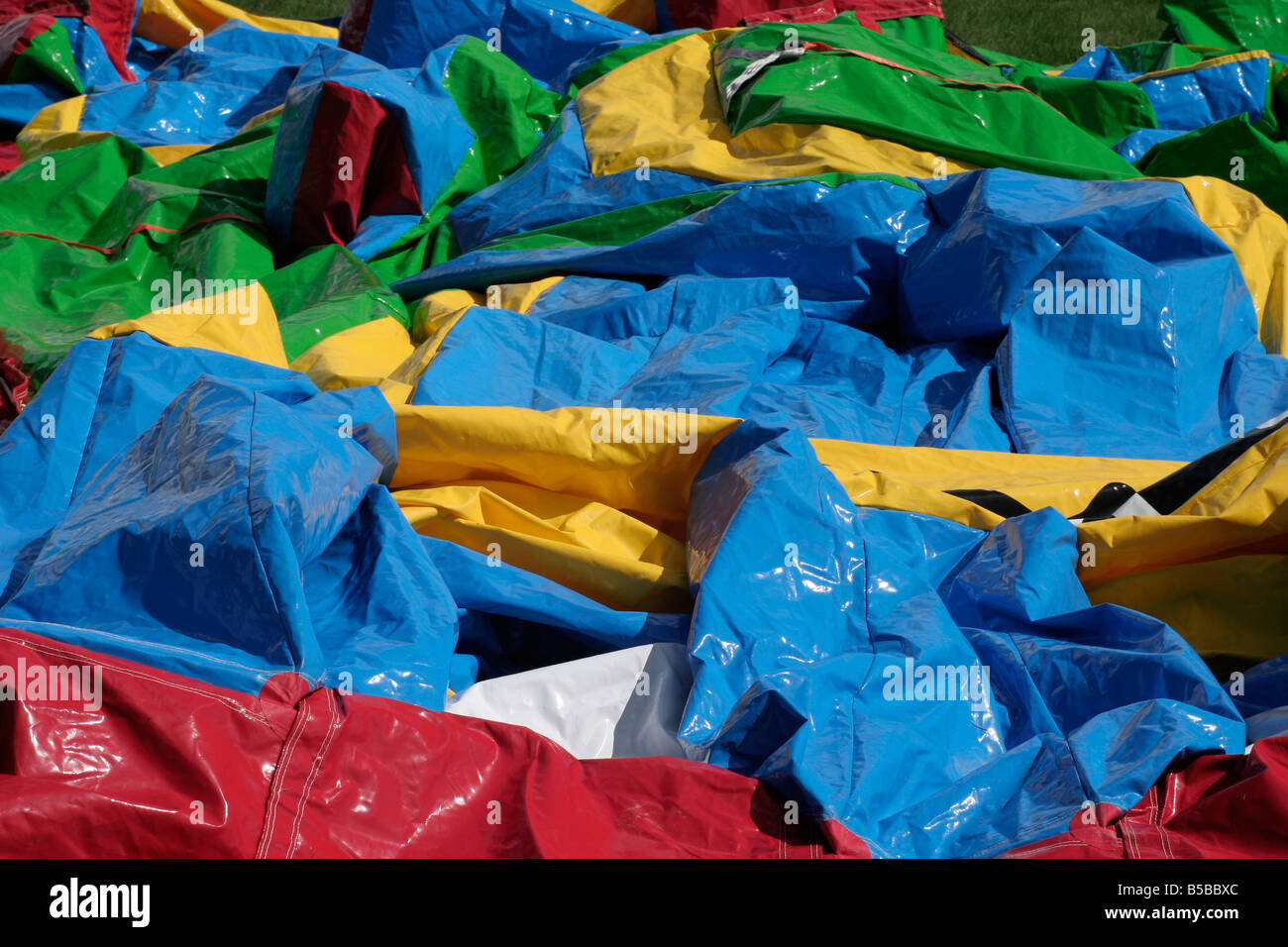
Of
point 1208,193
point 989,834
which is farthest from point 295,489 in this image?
point 1208,193

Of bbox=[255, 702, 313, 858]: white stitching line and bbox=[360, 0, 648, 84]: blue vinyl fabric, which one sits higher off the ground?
bbox=[360, 0, 648, 84]: blue vinyl fabric

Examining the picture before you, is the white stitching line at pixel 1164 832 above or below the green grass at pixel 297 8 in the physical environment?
below

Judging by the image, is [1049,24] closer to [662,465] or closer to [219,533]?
[662,465]

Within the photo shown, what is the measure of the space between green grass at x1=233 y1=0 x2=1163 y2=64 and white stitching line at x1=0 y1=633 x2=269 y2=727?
3.97m

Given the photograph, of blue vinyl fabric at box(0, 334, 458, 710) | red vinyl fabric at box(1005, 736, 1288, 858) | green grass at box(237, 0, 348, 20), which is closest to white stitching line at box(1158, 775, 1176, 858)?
red vinyl fabric at box(1005, 736, 1288, 858)

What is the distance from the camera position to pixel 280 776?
110 centimetres

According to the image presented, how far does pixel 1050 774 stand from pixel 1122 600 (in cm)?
45

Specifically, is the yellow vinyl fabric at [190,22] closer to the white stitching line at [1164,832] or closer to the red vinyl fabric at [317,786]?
the red vinyl fabric at [317,786]

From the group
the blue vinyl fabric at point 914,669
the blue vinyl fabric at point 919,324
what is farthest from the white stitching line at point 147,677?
the blue vinyl fabric at point 919,324

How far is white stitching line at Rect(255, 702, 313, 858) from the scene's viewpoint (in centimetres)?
104

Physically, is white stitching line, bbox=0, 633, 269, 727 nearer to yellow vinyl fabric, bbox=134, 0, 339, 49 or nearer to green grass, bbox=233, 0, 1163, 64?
yellow vinyl fabric, bbox=134, 0, 339, 49

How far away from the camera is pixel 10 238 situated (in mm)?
2660

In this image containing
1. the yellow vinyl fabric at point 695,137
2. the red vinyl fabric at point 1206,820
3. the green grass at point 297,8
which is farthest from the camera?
the green grass at point 297,8

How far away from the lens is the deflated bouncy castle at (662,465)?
1169 mm
